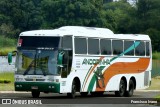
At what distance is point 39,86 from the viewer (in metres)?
29.3

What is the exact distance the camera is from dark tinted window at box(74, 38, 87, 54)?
30.5m

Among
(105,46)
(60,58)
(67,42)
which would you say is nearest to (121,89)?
(105,46)

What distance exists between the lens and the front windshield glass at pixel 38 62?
2925cm

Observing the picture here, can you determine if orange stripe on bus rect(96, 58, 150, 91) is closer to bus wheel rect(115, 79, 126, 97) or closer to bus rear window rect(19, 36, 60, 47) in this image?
bus wheel rect(115, 79, 126, 97)

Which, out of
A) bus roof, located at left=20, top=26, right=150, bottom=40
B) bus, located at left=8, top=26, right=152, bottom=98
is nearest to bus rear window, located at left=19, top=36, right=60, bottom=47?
bus, located at left=8, top=26, right=152, bottom=98

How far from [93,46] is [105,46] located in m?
1.30

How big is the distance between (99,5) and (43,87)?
73058 mm

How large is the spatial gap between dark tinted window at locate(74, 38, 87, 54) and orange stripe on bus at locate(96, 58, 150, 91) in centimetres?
249

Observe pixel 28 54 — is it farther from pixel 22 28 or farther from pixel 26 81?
pixel 22 28

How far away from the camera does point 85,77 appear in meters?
31.4

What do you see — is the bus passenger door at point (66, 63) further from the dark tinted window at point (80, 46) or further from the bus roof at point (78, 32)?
the bus roof at point (78, 32)

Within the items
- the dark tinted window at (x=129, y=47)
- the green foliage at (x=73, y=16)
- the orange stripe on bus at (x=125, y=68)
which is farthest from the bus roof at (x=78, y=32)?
the green foliage at (x=73, y=16)

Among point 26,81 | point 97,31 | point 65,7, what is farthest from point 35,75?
point 65,7

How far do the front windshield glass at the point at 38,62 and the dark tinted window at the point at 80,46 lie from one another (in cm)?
162
